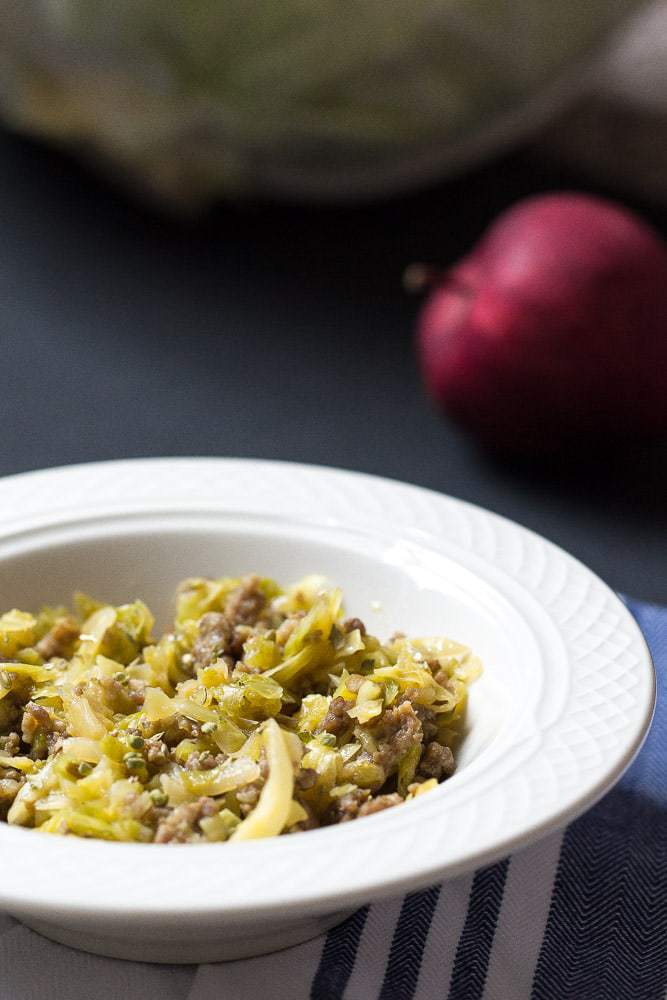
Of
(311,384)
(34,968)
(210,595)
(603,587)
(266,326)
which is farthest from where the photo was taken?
(266,326)

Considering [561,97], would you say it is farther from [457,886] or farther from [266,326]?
[457,886]

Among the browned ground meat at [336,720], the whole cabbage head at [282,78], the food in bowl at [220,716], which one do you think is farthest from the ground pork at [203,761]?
the whole cabbage head at [282,78]

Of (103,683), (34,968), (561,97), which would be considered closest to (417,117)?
(561,97)

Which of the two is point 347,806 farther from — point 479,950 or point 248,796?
point 479,950

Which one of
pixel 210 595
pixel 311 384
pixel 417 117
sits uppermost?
pixel 417 117

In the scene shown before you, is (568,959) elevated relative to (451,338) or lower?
lower

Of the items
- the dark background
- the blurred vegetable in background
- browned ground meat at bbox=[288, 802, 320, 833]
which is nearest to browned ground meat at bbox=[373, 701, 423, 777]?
browned ground meat at bbox=[288, 802, 320, 833]
